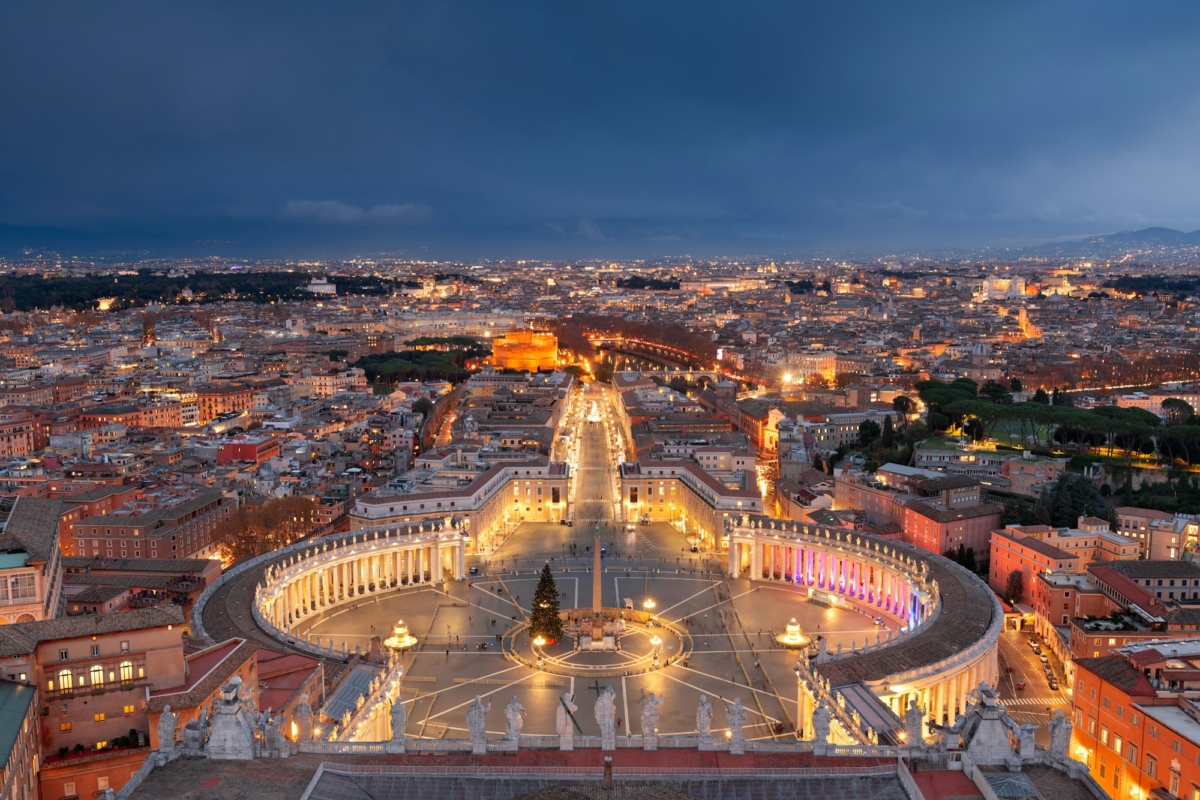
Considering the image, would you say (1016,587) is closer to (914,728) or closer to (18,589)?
(914,728)

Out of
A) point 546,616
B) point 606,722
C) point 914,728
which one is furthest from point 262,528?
point 914,728

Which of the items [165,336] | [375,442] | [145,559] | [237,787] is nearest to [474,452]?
[375,442]

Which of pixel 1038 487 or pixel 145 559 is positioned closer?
pixel 145 559

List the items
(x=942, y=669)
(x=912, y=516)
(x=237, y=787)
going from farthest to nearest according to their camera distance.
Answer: (x=912, y=516) → (x=942, y=669) → (x=237, y=787)

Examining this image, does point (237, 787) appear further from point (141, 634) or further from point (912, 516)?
point (912, 516)

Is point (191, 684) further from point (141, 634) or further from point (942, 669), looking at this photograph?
point (942, 669)

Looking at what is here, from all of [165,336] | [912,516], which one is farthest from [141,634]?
[165,336]

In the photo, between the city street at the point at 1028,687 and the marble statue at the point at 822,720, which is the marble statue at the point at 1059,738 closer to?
the marble statue at the point at 822,720

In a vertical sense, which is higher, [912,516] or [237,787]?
[237,787]

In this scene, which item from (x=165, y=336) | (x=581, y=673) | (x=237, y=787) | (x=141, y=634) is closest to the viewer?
(x=237, y=787)
